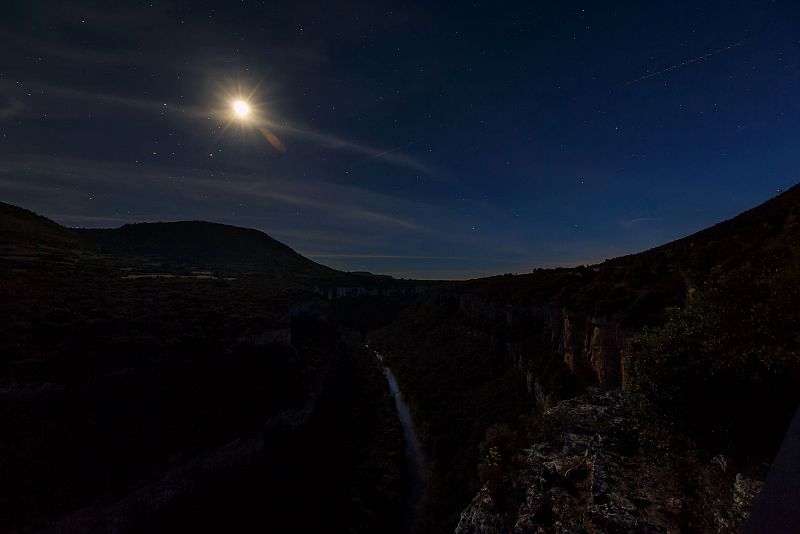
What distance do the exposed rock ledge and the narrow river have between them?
1756cm

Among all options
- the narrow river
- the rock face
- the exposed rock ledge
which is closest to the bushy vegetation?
the exposed rock ledge

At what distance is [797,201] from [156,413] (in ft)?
170

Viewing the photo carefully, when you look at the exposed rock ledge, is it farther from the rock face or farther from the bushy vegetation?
the rock face

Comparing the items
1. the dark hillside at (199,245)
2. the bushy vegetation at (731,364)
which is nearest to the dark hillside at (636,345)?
the bushy vegetation at (731,364)

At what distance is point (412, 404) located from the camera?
45719mm

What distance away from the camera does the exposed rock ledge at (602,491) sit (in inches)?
302

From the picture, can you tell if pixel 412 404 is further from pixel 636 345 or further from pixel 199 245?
pixel 199 245

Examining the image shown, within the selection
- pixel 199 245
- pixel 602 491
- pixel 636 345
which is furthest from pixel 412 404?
pixel 199 245

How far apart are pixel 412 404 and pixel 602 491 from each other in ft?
125

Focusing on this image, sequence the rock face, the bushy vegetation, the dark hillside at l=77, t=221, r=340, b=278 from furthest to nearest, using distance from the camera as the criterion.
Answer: the dark hillside at l=77, t=221, r=340, b=278 < the rock face < the bushy vegetation

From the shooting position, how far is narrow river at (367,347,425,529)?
92.5ft

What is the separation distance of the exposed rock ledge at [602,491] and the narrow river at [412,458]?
17560mm

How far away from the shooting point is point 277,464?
2806 cm

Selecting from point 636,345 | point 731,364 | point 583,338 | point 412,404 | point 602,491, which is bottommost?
point 412,404
